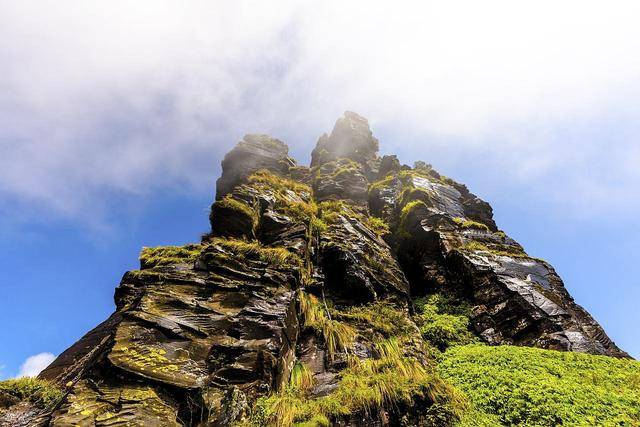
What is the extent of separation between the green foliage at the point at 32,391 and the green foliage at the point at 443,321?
13.9 m

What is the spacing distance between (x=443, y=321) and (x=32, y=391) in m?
16.0

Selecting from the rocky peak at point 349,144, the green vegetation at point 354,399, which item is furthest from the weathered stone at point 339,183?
the green vegetation at point 354,399

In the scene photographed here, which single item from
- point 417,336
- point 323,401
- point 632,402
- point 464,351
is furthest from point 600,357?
point 323,401

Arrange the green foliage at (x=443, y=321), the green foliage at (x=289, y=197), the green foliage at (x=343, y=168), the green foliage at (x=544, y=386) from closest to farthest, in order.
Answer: the green foliage at (x=544, y=386)
the green foliage at (x=443, y=321)
the green foliage at (x=289, y=197)
the green foliage at (x=343, y=168)

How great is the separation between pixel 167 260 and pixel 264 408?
829cm

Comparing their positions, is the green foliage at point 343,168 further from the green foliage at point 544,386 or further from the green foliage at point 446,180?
the green foliage at point 544,386

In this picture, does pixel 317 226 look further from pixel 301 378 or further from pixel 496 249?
pixel 496 249

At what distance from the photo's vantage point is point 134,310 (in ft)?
37.3

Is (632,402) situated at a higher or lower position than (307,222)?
lower

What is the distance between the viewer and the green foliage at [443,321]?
16406 millimetres

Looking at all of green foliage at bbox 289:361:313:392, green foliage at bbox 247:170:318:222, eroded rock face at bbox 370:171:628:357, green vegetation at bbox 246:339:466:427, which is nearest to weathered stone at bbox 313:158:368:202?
eroded rock face at bbox 370:171:628:357

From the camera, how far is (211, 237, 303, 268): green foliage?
1530 cm

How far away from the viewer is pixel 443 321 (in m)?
17.5

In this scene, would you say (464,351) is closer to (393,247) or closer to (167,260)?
(393,247)
